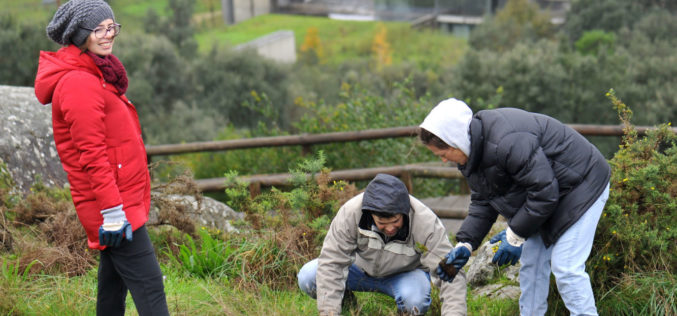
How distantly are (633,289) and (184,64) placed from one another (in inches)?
1129

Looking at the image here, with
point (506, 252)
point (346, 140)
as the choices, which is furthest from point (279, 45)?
point (506, 252)

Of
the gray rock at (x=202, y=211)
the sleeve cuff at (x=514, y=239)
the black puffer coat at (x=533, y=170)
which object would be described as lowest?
the gray rock at (x=202, y=211)

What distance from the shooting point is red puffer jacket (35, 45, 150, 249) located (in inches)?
105

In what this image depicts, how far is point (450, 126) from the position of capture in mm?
2822

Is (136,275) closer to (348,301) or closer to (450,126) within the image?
(348,301)

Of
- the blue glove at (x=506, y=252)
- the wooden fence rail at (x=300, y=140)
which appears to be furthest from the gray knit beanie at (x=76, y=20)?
the wooden fence rail at (x=300, y=140)

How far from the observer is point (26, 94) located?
6.12 meters

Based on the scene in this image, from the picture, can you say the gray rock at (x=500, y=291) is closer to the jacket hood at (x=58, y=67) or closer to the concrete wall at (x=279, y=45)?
the jacket hood at (x=58, y=67)

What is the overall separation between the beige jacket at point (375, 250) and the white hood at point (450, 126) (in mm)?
547

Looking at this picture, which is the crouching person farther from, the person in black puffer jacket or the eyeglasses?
the eyeglasses

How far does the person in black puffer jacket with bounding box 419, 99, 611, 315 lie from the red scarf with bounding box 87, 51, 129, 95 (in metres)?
1.33

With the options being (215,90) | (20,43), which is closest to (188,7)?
(215,90)

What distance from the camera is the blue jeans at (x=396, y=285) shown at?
3.31 meters

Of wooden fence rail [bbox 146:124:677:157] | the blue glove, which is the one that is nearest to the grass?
the blue glove
